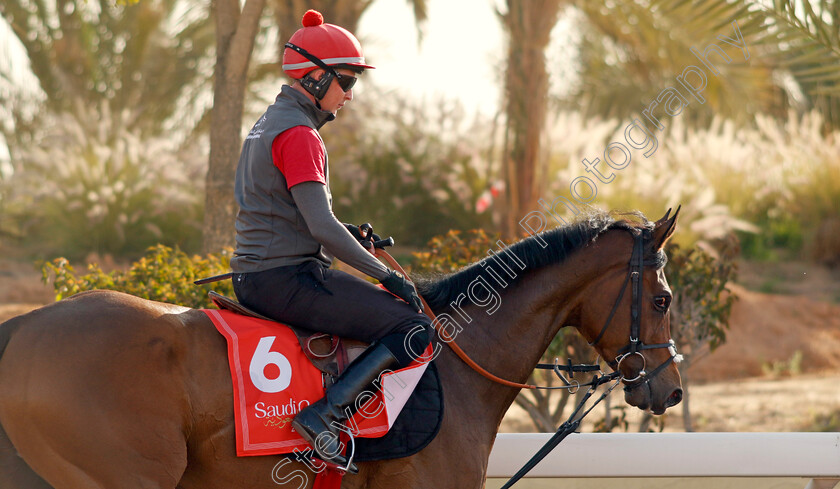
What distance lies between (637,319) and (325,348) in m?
1.32

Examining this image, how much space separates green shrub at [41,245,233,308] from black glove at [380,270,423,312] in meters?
2.33

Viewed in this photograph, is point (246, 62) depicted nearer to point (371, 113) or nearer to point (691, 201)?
point (371, 113)

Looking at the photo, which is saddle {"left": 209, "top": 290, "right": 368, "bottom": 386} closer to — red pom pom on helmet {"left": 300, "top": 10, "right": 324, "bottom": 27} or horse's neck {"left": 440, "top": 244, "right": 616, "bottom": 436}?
horse's neck {"left": 440, "top": 244, "right": 616, "bottom": 436}

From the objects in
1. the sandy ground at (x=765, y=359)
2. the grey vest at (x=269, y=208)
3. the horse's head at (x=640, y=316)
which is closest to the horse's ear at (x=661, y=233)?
the horse's head at (x=640, y=316)

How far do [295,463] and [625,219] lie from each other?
178 cm

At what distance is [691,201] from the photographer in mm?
11977

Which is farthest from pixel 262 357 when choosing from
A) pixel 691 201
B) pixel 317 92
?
pixel 691 201

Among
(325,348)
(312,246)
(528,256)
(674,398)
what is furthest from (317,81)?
(674,398)

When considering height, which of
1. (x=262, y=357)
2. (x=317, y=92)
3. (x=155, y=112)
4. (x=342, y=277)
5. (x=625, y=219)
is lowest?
(x=155, y=112)

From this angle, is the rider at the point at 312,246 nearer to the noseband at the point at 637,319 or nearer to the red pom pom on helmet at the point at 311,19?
Answer: the red pom pom on helmet at the point at 311,19

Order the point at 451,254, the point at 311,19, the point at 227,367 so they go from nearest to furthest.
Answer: the point at 227,367
the point at 311,19
the point at 451,254

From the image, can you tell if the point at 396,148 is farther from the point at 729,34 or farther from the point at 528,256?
the point at 528,256

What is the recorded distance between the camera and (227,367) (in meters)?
2.92

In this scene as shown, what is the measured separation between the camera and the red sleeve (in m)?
3.00
